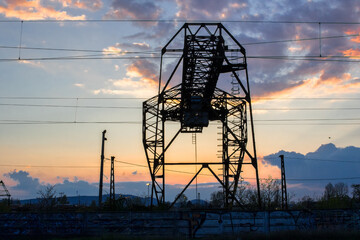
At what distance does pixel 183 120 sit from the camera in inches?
1395

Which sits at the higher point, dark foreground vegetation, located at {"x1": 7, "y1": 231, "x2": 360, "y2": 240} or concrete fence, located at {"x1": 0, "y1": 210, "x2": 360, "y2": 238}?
concrete fence, located at {"x1": 0, "y1": 210, "x2": 360, "y2": 238}

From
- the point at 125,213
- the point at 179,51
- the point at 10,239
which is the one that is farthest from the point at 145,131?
the point at 10,239

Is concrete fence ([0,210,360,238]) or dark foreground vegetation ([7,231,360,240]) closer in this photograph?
dark foreground vegetation ([7,231,360,240])

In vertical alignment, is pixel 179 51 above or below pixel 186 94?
above

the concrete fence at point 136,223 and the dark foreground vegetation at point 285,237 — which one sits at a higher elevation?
the concrete fence at point 136,223

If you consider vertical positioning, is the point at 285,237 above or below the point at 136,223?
below

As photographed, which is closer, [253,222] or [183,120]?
[253,222]

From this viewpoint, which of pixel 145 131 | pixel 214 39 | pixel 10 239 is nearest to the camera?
pixel 10 239

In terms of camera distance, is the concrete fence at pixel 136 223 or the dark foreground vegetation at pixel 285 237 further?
the concrete fence at pixel 136 223

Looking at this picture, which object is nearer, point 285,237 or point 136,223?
point 285,237

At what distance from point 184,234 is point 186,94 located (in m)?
15.3

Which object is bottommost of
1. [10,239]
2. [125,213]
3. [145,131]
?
[10,239]

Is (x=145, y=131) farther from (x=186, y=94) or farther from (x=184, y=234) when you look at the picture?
(x=184, y=234)

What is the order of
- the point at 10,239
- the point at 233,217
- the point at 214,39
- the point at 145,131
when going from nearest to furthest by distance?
1. the point at 10,239
2. the point at 233,217
3. the point at 214,39
4. the point at 145,131
